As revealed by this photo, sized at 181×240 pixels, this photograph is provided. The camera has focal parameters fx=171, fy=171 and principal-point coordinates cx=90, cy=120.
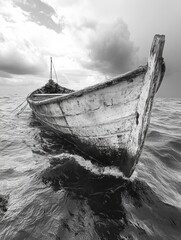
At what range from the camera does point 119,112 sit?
3.68 meters

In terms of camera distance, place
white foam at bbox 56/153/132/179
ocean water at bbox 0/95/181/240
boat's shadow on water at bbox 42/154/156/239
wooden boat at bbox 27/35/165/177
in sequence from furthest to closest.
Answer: white foam at bbox 56/153/132/179 < wooden boat at bbox 27/35/165/177 < boat's shadow on water at bbox 42/154/156/239 < ocean water at bbox 0/95/181/240

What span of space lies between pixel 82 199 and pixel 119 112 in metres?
1.97

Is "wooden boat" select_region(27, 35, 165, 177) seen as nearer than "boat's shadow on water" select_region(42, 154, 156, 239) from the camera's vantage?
No

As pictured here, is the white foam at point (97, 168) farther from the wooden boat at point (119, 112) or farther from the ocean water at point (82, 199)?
the wooden boat at point (119, 112)

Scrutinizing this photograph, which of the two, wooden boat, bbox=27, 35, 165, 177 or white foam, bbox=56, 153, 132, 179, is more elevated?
wooden boat, bbox=27, 35, 165, 177

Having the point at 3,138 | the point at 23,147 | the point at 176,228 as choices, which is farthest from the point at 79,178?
the point at 3,138

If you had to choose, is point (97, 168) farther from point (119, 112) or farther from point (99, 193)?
point (119, 112)

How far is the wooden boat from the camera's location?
317cm

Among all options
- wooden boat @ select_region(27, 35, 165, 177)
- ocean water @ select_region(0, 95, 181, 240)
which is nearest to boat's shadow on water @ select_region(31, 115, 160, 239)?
ocean water @ select_region(0, 95, 181, 240)

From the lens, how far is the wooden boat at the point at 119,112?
125 inches

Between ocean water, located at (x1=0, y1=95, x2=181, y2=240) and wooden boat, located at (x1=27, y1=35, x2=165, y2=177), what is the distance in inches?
24.4

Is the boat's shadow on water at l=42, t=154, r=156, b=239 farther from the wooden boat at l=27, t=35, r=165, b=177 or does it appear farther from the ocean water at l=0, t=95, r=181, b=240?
the wooden boat at l=27, t=35, r=165, b=177

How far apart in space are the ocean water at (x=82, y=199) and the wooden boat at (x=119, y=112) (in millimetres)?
620

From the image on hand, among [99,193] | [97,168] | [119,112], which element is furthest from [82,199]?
[119,112]
